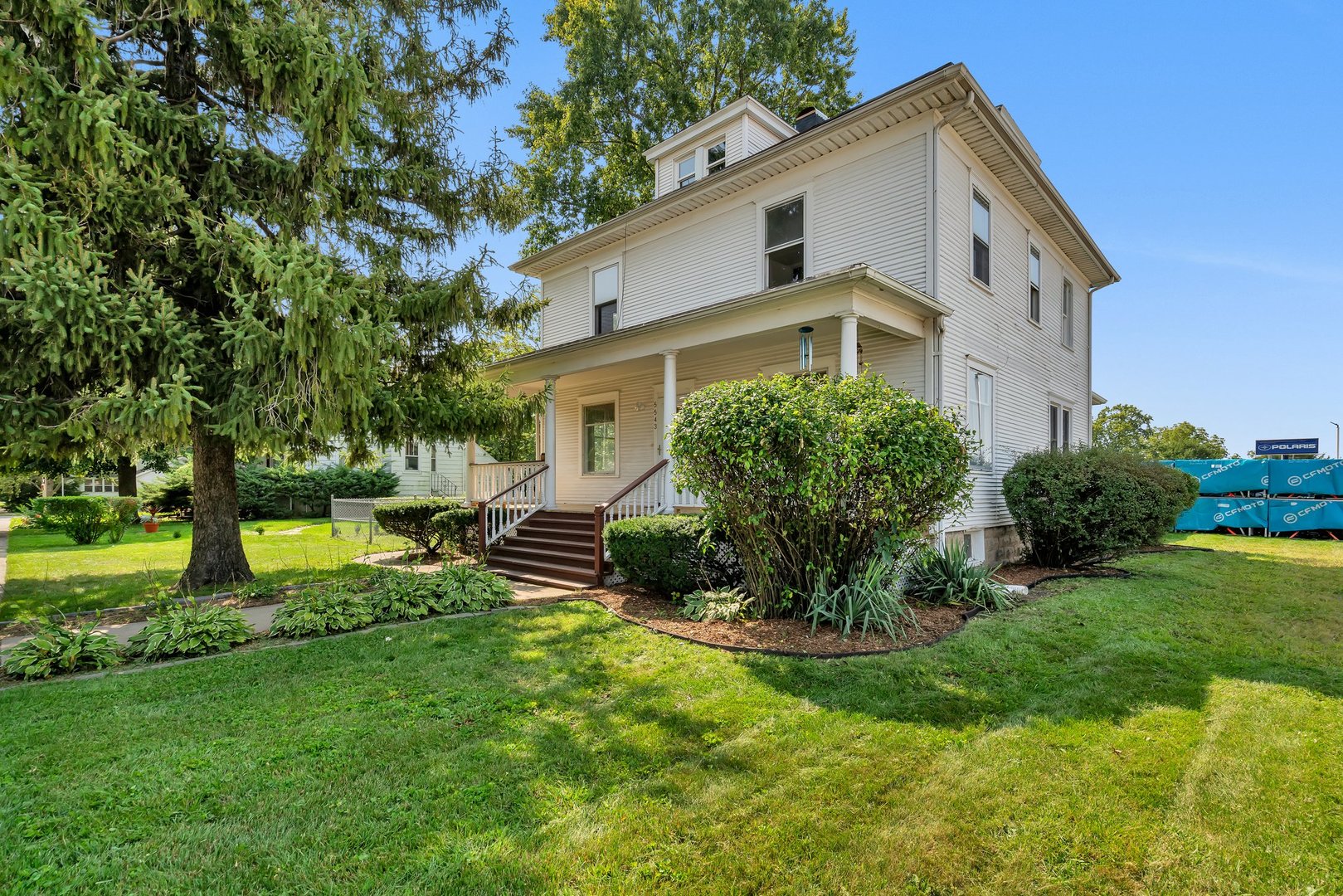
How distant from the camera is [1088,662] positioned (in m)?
4.84

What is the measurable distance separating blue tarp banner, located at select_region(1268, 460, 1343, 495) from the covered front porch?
15196 millimetres

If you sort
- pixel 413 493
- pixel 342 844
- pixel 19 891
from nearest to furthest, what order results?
pixel 19 891, pixel 342 844, pixel 413 493

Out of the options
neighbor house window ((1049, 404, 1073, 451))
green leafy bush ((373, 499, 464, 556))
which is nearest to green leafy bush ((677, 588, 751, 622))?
green leafy bush ((373, 499, 464, 556))

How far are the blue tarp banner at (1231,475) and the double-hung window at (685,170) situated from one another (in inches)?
590

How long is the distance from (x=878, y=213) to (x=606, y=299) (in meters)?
6.38

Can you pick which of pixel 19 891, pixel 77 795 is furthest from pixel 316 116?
pixel 19 891

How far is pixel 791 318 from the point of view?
821 cm

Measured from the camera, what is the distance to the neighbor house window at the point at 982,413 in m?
9.69

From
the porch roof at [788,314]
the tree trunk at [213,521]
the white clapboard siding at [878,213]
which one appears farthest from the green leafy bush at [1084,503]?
the tree trunk at [213,521]

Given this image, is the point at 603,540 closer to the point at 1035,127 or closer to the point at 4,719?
the point at 4,719

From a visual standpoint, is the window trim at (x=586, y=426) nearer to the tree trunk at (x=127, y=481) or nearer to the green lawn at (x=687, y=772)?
the green lawn at (x=687, y=772)

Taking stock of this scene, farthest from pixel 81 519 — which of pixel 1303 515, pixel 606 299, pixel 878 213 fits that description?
pixel 1303 515

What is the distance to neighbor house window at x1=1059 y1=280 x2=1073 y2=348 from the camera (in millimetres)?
14012

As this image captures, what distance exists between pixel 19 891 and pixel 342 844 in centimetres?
106
